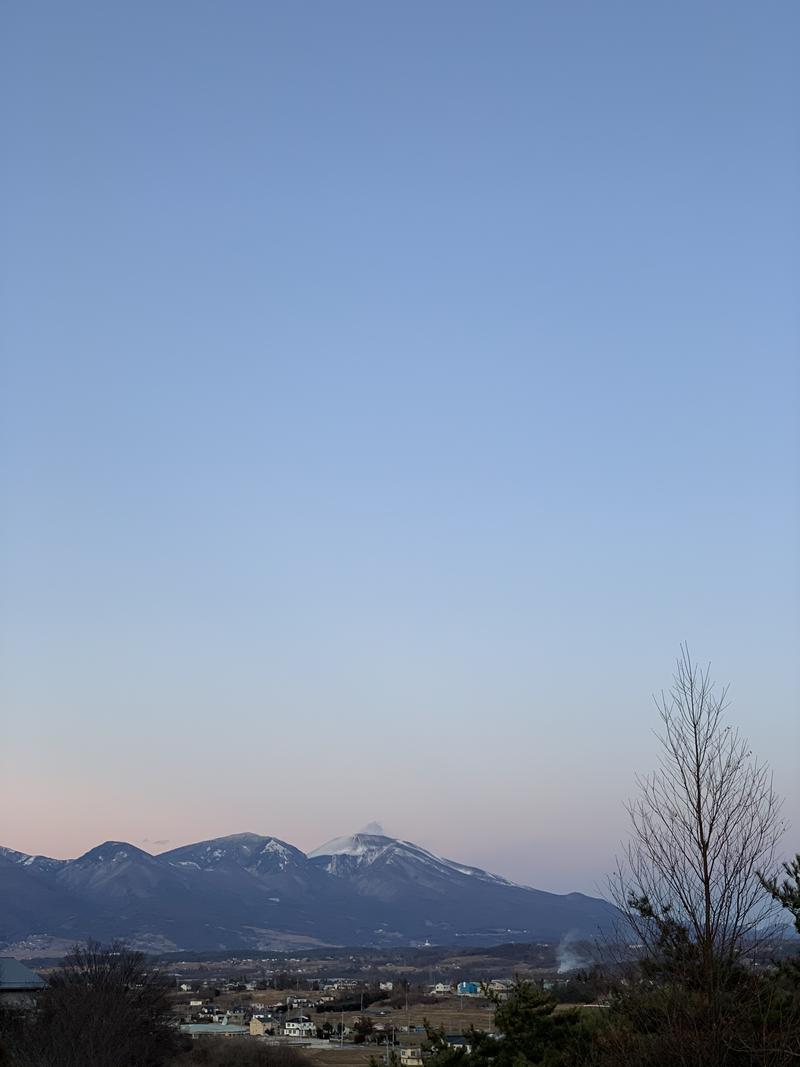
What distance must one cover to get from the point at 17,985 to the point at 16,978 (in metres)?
2.56

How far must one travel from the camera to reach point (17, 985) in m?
62.6

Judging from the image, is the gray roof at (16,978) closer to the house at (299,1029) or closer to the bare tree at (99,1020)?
the bare tree at (99,1020)

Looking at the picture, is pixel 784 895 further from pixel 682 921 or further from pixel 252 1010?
pixel 252 1010

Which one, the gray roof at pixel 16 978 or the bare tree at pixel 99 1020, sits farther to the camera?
the gray roof at pixel 16 978

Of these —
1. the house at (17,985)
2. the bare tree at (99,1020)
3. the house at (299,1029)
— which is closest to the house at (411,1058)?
the bare tree at (99,1020)

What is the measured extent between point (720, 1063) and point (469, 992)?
126 meters

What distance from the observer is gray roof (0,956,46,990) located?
2445 inches

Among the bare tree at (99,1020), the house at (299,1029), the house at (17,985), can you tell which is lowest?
the house at (299,1029)

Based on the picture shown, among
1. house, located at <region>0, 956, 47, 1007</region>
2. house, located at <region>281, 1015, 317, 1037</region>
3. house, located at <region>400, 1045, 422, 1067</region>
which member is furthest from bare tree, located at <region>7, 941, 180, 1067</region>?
house, located at <region>281, 1015, 317, 1037</region>

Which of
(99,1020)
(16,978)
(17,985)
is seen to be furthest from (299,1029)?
(99,1020)

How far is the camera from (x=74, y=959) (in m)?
54.6

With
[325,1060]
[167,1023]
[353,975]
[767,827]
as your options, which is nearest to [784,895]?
[767,827]

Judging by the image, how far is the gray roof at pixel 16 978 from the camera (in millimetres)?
62094

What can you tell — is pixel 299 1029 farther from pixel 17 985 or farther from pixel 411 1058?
pixel 411 1058
